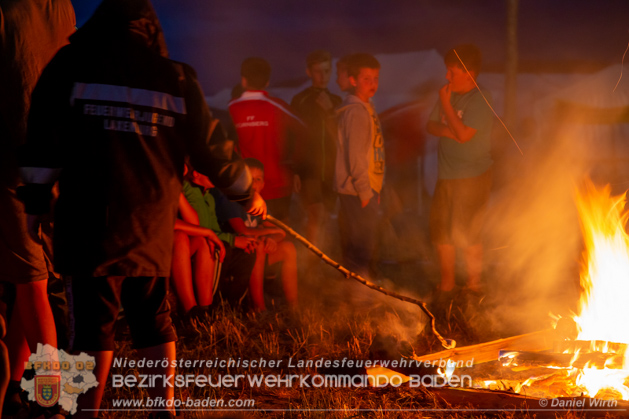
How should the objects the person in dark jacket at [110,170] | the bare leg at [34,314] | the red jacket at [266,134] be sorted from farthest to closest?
1. the red jacket at [266,134]
2. the bare leg at [34,314]
3. the person in dark jacket at [110,170]

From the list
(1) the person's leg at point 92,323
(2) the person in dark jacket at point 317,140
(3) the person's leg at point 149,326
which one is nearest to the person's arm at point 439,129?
(2) the person in dark jacket at point 317,140

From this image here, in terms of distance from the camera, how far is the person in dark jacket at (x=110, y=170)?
251 centimetres

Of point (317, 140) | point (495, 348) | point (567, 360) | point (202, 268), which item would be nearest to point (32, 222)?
point (202, 268)

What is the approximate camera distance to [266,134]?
5.48 metres

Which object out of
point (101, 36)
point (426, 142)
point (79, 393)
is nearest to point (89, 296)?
point (79, 393)

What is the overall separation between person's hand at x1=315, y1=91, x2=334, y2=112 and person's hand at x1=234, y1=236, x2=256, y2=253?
5.34 feet

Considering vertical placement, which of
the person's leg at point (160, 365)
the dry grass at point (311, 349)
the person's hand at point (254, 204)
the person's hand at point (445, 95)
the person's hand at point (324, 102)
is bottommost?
the dry grass at point (311, 349)

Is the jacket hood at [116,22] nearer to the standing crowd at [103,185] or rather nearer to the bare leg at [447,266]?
the standing crowd at [103,185]

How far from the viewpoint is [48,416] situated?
2807 mm

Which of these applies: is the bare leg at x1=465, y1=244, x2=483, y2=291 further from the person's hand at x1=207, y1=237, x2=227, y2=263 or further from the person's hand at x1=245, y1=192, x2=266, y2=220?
the person's hand at x1=245, y1=192, x2=266, y2=220

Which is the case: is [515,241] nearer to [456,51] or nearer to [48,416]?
[456,51]

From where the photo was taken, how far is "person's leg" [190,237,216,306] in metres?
4.57

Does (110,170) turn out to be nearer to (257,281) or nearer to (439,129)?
(257,281)

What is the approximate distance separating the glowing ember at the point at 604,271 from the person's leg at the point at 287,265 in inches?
83.0
